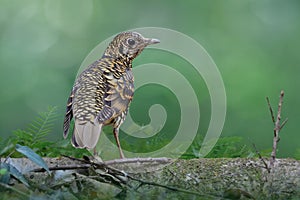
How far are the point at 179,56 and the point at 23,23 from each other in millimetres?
2200

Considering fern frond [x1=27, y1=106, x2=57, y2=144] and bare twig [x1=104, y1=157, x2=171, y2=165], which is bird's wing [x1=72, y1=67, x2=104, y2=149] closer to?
bare twig [x1=104, y1=157, x2=171, y2=165]

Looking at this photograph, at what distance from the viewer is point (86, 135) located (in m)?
3.29

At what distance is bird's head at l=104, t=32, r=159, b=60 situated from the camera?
415 centimetres

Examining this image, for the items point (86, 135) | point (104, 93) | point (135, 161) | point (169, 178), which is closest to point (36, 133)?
point (104, 93)

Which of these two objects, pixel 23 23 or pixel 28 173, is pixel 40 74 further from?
pixel 28 173

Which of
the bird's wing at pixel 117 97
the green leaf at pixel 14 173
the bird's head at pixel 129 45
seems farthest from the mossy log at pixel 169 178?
the bird's head at pixel 129 45

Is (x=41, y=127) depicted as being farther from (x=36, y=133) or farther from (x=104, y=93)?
(x=104, y=93)

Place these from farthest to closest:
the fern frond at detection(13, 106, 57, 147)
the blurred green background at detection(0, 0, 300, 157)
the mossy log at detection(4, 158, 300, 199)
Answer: the blurred green background at detection(0, 0, 300, 157)
the fern frond at detection(13, 106, 57, 147)
the mossy log at detection(4, 158, 300, 199)

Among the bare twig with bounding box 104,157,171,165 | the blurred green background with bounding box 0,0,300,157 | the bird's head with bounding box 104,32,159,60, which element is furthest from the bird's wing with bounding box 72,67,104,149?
the blurred green background with bounding box 0,0,300,157

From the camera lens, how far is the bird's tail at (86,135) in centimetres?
321

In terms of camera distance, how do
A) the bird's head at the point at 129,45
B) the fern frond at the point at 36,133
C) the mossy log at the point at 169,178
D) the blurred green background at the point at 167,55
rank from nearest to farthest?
the mossy log at the point at 169,178
the fern frond at the point at 36,133
the bird's head at the point at 129,45
the blurred green background at the point at 167,55

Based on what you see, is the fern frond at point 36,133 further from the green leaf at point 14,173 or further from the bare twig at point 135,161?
the green leaf at point 14,173

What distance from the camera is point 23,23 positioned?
8.88 meters

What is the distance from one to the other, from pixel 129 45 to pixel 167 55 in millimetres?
3577
